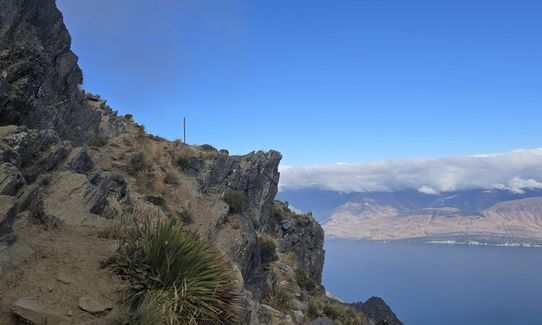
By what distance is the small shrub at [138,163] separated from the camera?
1972cm

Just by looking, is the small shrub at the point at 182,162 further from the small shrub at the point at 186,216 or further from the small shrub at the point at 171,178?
the small shrub at the point at 186,216

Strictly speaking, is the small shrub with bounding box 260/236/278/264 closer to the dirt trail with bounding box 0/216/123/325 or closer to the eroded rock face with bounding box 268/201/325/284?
the eroded rock face with bounding box 268/201/325/284

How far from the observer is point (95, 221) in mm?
10648

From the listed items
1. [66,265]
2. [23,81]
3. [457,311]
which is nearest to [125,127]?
[23,81]

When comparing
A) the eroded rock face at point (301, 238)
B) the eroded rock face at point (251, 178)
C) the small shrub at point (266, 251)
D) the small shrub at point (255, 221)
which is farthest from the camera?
the eroded rock face at point (301, 238)

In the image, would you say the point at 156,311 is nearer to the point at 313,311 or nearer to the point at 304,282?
the point at 313,311

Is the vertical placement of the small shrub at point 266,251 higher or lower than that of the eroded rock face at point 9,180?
lower

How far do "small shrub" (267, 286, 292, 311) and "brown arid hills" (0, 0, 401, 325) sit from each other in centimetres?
7

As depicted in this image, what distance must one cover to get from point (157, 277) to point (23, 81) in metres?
7.74

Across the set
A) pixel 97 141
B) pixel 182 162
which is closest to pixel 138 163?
pixel 97 141

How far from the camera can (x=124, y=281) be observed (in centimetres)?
778

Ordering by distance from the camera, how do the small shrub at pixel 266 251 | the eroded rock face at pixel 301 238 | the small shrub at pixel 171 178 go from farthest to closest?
the eroded rock face at pixel 301 238
the small shrub at pixel 266 251
the small shrub at pixel 171 178

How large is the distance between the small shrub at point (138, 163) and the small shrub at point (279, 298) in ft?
27.0

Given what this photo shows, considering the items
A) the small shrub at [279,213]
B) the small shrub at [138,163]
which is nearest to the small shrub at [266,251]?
the small shrub at [138,163]
